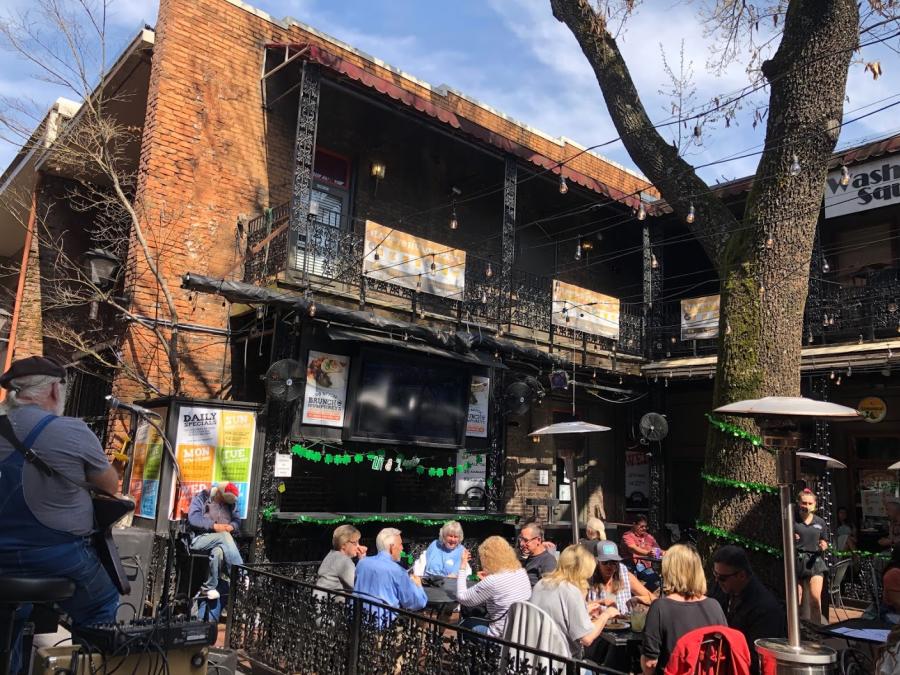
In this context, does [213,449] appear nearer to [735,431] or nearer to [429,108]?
[735,431]

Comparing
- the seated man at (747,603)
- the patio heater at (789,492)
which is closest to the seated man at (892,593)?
the patio heater at (789,492)

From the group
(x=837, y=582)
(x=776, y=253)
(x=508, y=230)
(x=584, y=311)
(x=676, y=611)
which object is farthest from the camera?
(x=584, y=311)

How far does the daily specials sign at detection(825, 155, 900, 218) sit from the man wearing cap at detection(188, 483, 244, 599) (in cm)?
1109

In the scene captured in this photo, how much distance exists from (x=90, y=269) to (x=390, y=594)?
7.13 meters

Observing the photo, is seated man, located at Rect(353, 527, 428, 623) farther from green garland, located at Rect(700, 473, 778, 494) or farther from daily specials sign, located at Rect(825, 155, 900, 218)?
daily specials sign, located at Rect(825, 155, 900, 218)

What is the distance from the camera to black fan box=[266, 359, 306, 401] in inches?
368

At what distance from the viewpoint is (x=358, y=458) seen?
10.3m

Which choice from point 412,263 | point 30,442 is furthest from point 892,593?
point 412,263

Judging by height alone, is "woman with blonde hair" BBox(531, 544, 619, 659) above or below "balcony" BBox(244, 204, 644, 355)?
below

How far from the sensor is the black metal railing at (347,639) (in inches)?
165

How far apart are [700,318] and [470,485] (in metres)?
6.02

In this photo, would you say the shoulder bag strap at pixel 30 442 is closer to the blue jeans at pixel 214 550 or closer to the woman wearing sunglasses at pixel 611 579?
the woman wearing sunglasses at pixel 611 579

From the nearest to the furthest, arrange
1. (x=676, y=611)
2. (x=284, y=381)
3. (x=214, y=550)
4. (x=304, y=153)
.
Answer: (x=676, y=611) → (x=214, y=550) → (x=284, y=381) → (x=304, y=153)

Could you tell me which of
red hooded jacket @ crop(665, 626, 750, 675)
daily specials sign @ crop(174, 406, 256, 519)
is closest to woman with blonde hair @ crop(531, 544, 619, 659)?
red hooded jacket @ crop(665, 626, 750, 675)
